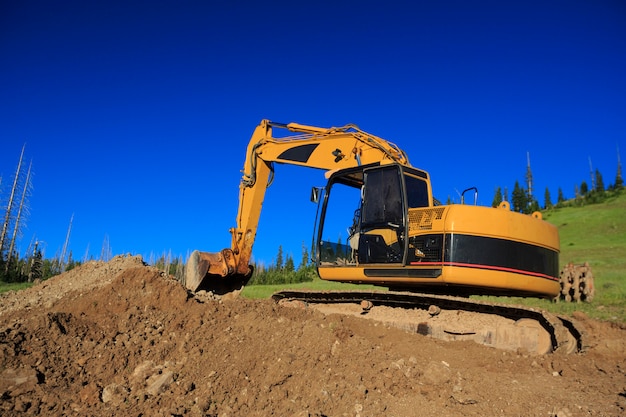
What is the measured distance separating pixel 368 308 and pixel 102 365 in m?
4.34

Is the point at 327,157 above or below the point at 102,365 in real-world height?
above

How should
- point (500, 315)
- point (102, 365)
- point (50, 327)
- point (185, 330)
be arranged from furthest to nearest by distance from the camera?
point (500, 315) → point (185, 330) → point (50, 327) → point (102, 365)

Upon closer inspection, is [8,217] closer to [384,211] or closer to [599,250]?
[384,211]

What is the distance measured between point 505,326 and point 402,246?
181 cm

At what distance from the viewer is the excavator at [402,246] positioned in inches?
254

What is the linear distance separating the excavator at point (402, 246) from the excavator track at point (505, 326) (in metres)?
0.02

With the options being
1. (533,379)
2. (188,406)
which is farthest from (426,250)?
(188,406)

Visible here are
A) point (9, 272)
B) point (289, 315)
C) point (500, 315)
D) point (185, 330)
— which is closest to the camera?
point (185, 330)

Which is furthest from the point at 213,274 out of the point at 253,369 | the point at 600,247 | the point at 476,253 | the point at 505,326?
the point at 600,247

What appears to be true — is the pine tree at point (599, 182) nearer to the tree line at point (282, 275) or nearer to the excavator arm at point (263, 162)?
the tree line at point (282, 275)

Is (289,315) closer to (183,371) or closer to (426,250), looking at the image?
(426,250)

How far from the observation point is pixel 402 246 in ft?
22.8

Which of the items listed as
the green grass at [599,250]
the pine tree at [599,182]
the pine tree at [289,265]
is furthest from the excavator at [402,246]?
the pine tree at [599,182]

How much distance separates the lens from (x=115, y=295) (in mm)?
6684
